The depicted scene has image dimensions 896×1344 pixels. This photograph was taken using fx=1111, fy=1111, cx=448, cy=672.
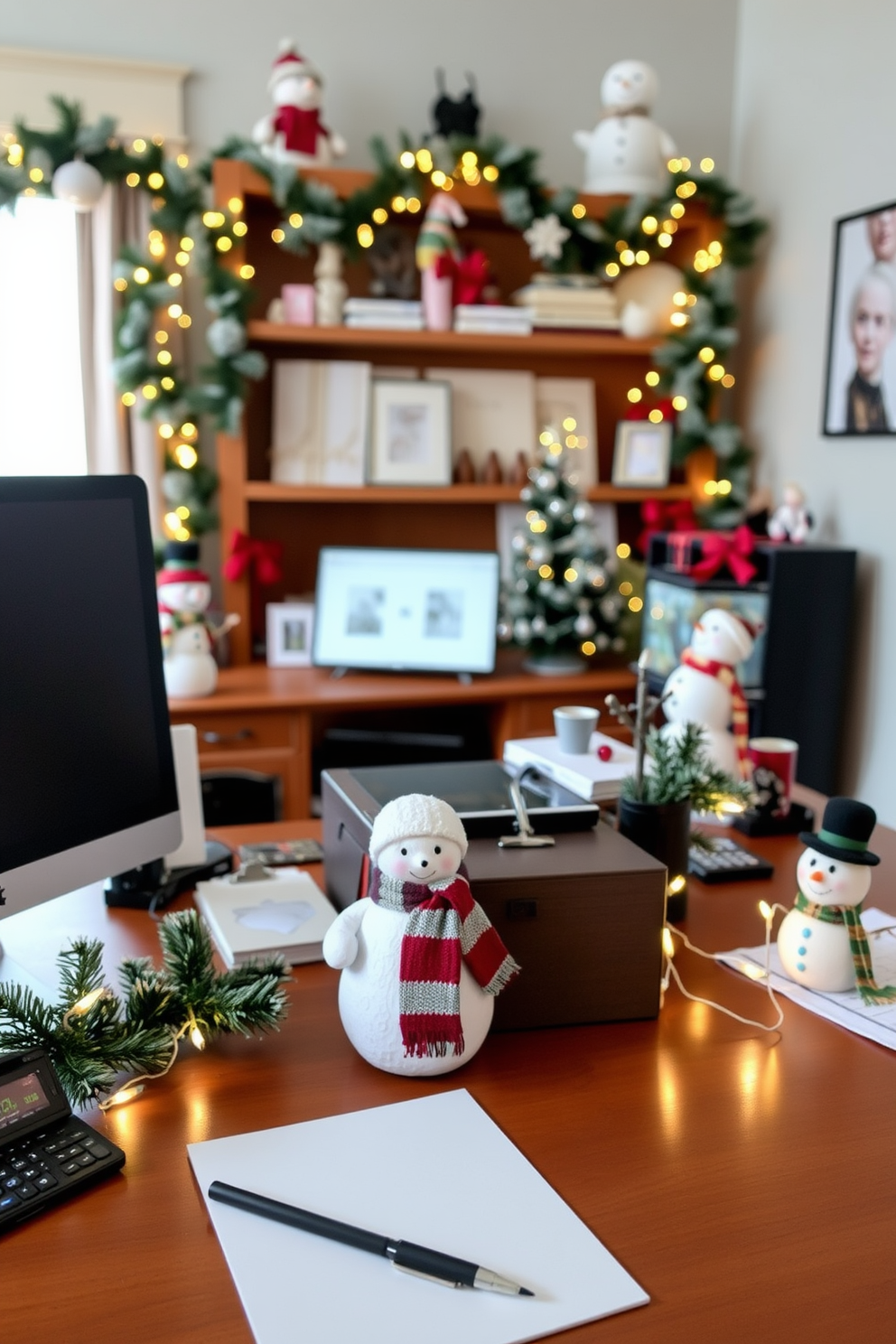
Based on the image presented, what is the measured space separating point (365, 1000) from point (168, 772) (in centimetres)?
37

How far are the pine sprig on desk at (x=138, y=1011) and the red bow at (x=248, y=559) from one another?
77.0 inches

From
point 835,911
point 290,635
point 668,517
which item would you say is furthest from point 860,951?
point 668,517

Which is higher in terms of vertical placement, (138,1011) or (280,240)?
(280,240)

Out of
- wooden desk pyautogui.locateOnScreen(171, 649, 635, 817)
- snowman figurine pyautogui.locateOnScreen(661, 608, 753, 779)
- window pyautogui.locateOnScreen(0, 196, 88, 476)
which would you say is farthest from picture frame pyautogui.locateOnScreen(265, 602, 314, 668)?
snowman figurine pyautogui.locateOnScreen(661, 608, 753, 779)

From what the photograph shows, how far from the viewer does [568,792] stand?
4.30ft

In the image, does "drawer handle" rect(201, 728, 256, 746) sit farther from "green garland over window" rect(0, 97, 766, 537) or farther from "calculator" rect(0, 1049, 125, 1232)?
"calculator" rect(0, 1049, 125, 1232)

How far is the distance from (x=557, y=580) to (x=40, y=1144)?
2268 mm

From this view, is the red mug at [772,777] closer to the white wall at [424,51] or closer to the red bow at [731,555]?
the red bow at [731,555]

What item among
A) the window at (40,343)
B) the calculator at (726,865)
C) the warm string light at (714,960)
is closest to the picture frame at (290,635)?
the window at (40,343)

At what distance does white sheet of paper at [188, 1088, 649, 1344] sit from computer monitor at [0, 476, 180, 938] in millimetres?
329

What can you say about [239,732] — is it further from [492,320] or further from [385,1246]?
[385,1246]

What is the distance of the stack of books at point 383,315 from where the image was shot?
2.97 metres

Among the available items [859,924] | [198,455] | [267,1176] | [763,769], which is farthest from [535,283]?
[267,1176]

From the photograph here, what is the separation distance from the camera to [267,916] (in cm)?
127
